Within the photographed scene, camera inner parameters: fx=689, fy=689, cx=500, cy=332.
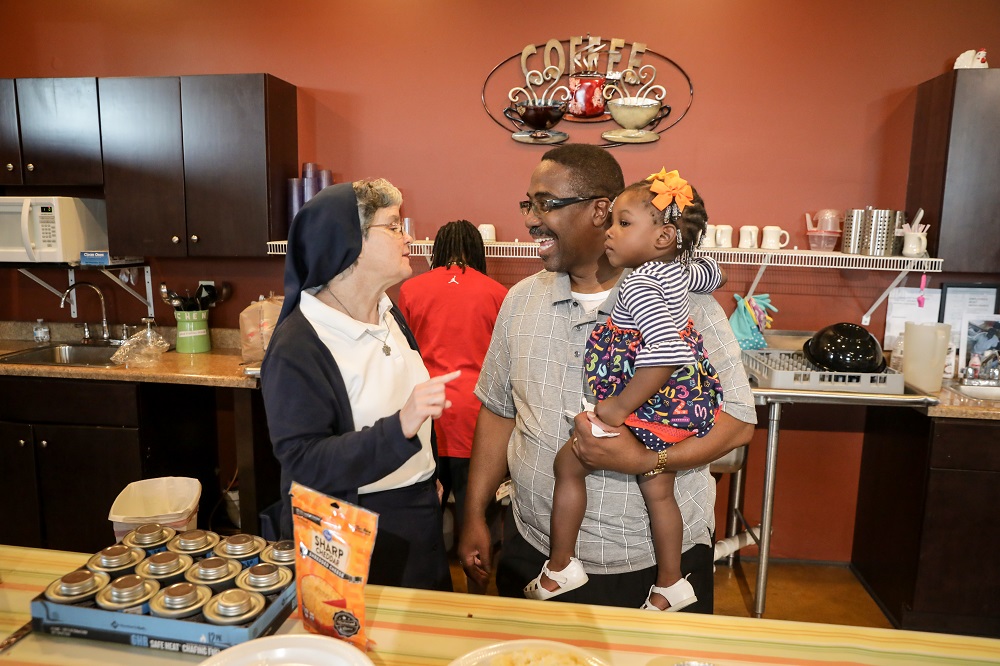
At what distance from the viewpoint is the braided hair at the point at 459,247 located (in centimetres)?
296

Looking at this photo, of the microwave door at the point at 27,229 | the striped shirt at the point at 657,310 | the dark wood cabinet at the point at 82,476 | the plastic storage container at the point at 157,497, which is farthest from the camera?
the microwave door at the point at 27,229

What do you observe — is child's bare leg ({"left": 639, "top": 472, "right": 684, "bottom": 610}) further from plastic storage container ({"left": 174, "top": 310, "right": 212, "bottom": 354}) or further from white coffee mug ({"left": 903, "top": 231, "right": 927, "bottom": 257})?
plastic storage container ({"left": 174, "top": 310, "right": 212, "bottom": 354})

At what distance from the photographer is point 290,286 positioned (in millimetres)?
1558

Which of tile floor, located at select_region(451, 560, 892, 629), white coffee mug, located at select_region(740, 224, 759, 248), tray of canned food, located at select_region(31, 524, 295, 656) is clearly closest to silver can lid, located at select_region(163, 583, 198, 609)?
tray of canned food, located at select_region(31, 524, 295, 656)

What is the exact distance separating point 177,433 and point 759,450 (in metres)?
2.93

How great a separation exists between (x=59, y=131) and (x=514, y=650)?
3539 mm

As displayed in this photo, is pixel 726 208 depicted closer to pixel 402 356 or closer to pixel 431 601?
pixel 402 356

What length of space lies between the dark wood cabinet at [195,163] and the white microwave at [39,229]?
20cm

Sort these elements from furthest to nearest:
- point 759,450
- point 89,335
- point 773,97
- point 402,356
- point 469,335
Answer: point 89,335, point 759,450, point 773,97, point 469,335, point 402,356

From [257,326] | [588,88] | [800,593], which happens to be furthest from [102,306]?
[800,593]

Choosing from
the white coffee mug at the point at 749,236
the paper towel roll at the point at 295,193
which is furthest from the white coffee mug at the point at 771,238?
the paper towel roll at the point at 295,193

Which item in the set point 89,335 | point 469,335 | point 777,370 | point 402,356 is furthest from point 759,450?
Answer: point 89,335

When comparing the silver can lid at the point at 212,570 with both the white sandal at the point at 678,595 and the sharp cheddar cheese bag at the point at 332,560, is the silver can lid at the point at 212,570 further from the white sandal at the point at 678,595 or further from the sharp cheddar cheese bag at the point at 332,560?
the white sandal at the point at 678,595

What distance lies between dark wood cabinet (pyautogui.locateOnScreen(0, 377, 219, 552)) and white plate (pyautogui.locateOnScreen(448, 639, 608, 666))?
8.90ft
